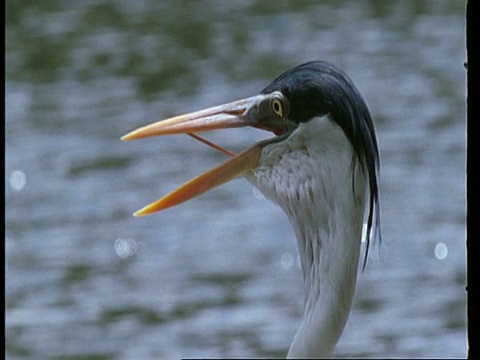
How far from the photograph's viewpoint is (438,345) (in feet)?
19.2

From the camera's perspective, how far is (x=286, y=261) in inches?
262

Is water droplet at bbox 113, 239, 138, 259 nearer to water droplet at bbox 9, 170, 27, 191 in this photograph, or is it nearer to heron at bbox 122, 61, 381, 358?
water droplet at bbox 9, 170, 27, 191

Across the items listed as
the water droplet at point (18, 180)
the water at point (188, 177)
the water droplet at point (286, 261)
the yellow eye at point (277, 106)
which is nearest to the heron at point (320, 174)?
the yellow eye at point (277, 106)

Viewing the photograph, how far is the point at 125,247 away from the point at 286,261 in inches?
34.5

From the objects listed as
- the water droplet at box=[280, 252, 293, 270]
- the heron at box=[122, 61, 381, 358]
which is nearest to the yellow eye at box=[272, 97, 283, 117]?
the heron at box=[122, 61, 381, 358]

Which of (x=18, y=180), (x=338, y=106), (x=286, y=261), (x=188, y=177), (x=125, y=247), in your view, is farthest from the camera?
(x=18, y=180)

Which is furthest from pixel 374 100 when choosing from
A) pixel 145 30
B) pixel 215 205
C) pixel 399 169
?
pixel 145 30

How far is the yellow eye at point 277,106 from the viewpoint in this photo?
3201 millimetres

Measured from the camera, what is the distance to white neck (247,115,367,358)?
3.06m

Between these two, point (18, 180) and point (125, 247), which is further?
point (18, 180)

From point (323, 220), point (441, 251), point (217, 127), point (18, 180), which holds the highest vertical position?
point (217, 127)

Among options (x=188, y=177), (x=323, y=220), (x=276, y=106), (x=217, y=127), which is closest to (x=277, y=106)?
(x=276, y=106)

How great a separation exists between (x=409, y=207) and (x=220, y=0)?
3.66 m

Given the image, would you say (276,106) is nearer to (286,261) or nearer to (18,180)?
(286,261)
